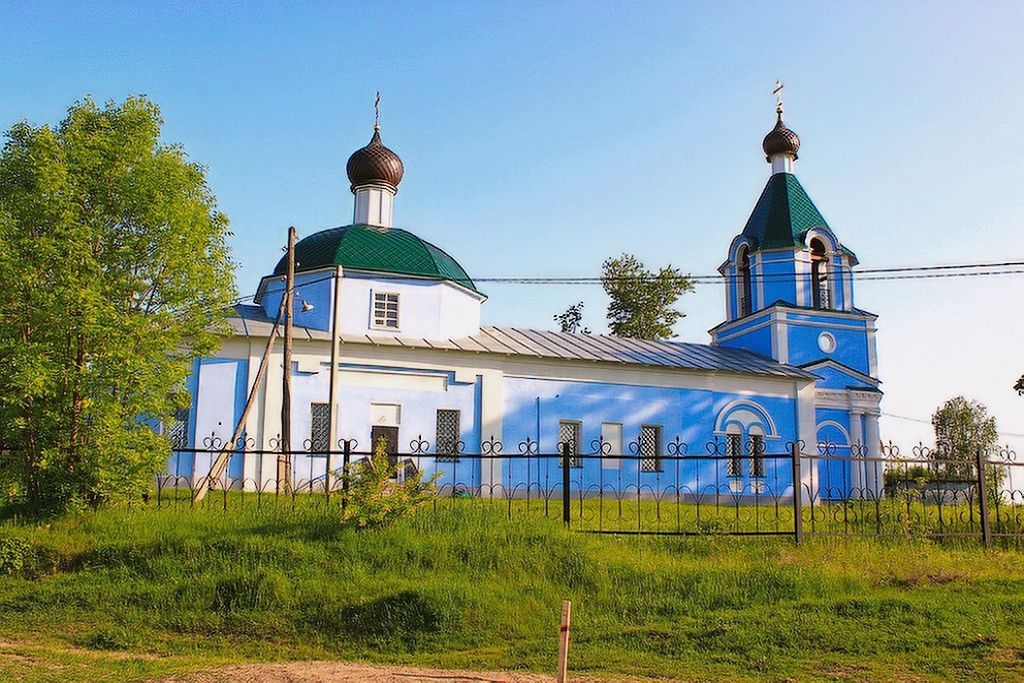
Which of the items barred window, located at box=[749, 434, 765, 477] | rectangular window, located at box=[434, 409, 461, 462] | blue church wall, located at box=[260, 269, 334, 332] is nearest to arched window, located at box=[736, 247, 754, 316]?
barred window, located at box=[749, 434, 765, 477]

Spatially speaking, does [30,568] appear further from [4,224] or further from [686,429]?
[686,429]

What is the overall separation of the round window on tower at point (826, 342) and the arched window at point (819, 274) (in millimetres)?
869

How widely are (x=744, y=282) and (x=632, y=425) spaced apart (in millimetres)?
6893

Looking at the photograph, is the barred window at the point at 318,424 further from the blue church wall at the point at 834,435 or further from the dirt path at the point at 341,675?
the blue church wall at the point at 834,435

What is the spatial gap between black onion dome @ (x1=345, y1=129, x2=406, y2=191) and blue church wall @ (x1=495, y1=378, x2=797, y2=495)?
5819mm

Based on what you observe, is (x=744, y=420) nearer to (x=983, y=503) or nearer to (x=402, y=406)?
(x=402, y=406)

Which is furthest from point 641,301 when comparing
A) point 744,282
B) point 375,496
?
point 375,496

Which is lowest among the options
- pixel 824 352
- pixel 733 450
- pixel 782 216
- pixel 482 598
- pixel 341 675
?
pixel 341 675

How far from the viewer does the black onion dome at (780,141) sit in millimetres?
26250

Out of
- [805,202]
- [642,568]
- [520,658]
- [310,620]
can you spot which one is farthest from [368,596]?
[805,202]

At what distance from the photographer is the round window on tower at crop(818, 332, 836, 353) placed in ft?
80.2

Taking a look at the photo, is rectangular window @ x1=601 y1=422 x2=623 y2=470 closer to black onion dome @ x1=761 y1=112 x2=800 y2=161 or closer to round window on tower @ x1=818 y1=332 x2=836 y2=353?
round window on tower @ x1=818 y1=332 x2=836 y2=353

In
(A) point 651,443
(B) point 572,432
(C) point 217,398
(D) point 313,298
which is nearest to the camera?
(C) point 217,398

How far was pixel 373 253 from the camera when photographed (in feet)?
65.7
